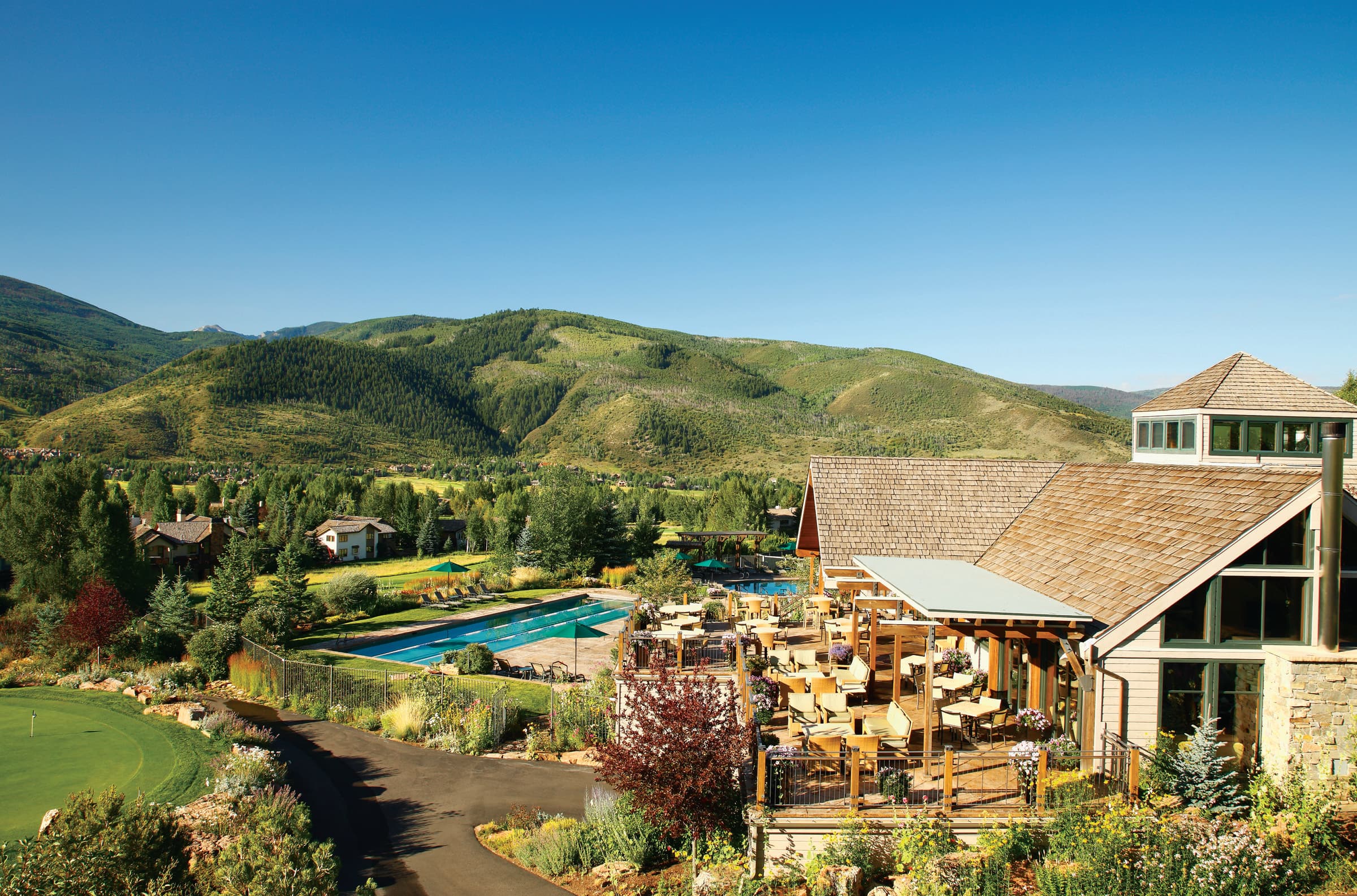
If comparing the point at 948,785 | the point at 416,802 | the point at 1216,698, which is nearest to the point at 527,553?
the point at 416,802

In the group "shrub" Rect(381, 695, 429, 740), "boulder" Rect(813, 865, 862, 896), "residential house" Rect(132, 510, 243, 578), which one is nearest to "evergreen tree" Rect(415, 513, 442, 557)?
"residential house" Rect(132, 510, 243, 578)

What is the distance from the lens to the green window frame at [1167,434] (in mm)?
18062

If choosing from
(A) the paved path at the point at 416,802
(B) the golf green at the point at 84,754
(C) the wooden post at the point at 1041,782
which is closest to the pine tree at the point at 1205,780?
(C) the wooden post at the point at 1041,782

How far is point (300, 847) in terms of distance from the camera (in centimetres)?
1006

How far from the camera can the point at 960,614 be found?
37.8ft

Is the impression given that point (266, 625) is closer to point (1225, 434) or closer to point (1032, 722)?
point (1032, 722)

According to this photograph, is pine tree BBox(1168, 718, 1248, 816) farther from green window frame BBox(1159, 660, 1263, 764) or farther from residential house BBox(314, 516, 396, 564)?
residential house BBox(314, 516, 396, 564)

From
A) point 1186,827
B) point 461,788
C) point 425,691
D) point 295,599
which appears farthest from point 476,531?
point 1186,827

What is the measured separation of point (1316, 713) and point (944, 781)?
15.6ft

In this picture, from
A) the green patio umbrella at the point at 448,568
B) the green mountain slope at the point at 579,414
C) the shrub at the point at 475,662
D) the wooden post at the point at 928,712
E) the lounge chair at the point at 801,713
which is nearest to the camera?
the wooden post at the point at 928,712

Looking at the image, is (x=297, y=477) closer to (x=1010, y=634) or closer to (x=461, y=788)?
(x=461, y=788)

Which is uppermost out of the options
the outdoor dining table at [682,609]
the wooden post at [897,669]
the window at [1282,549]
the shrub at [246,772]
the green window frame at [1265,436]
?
the green window frame at [1265,436]

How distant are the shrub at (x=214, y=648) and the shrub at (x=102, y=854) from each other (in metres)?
16.2

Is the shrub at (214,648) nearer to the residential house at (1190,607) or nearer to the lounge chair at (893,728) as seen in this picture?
the residential house at (1190,607)
